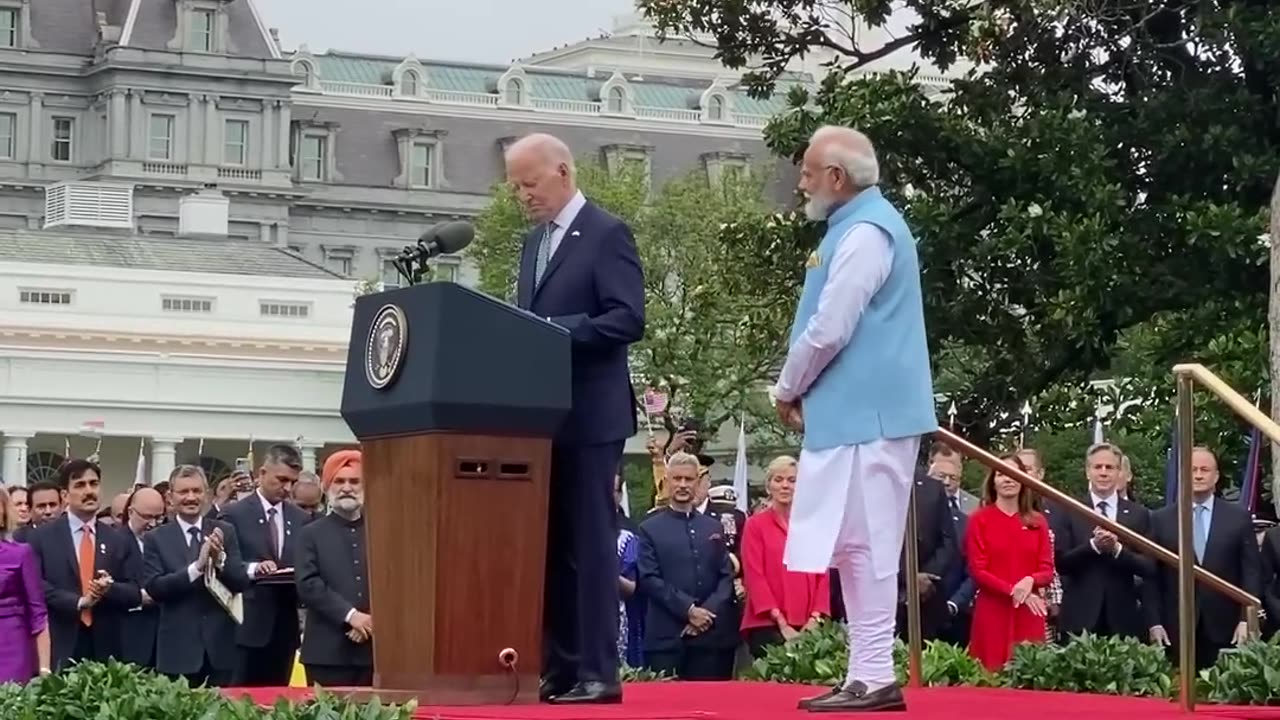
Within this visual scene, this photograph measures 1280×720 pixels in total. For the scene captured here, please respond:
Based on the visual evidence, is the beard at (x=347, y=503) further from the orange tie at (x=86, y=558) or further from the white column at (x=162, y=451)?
the white column at (x=162, y=451)

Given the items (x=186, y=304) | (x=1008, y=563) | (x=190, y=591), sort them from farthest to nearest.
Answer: (x=186, y=304)
(x=190, y=591)
(x=1008, y=563)

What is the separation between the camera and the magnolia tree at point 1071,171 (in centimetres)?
1955

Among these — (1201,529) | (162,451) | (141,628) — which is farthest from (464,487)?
(162,451)

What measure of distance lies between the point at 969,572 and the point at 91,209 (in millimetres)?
75262

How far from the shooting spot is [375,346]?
9.03 m

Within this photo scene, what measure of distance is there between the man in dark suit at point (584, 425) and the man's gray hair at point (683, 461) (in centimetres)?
576

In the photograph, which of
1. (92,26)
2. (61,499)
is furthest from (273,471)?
(92,26)

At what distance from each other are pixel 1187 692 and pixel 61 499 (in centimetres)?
744

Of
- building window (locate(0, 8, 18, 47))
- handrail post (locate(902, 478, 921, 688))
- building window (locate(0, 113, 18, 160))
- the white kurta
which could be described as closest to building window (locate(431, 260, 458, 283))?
the white kurta

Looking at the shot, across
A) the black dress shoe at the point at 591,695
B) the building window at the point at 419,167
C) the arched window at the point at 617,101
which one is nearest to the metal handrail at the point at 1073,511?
the black dress shoe at the point at 591,695

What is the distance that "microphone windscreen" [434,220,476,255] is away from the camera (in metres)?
8.80

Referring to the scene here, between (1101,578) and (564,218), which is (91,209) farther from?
(564,218)

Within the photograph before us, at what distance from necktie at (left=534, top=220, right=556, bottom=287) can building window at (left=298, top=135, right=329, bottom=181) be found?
10326cm

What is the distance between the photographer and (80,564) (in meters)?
14.5
